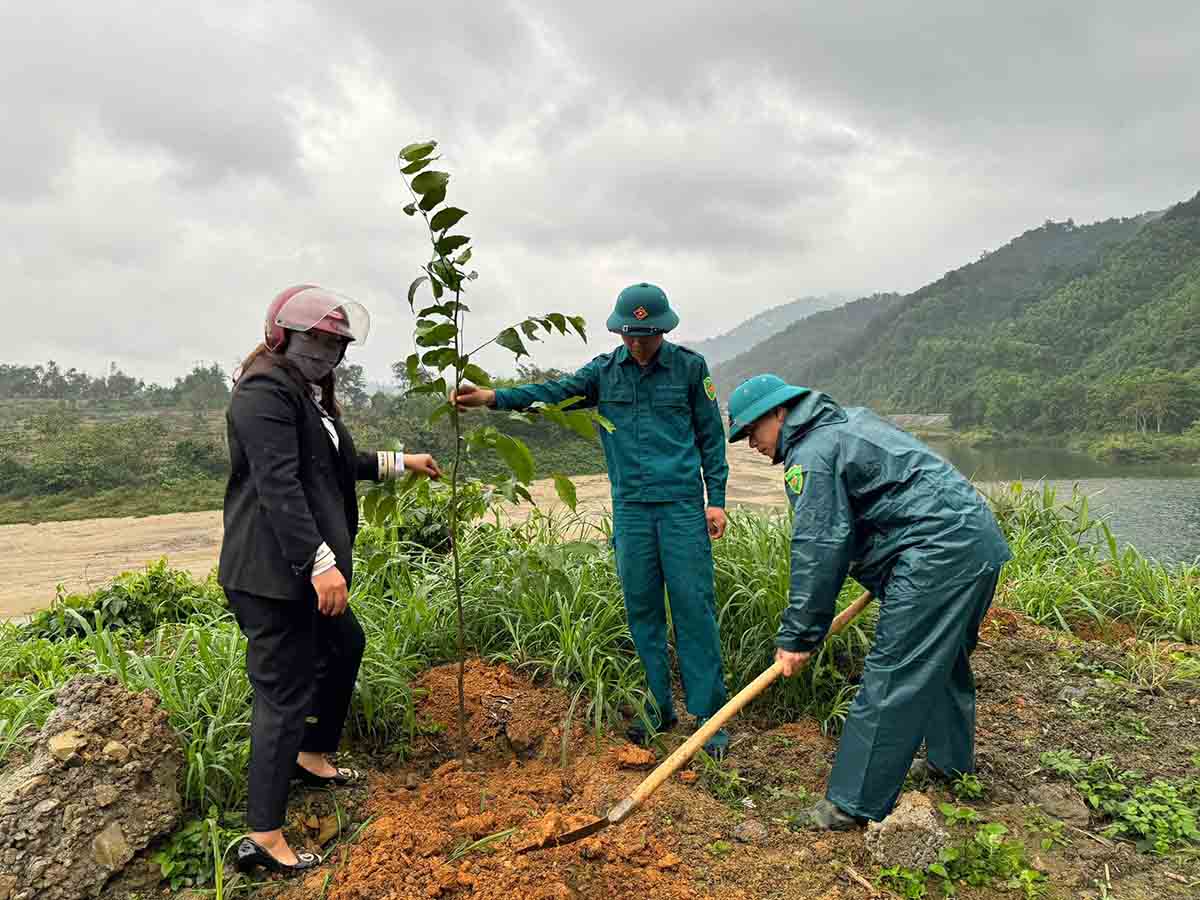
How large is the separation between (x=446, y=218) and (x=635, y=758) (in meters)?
2.01

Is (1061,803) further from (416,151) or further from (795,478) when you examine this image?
(416,151)

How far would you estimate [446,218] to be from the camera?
2.14 metres

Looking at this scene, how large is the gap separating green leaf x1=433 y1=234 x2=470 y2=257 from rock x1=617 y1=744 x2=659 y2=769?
1903 mm

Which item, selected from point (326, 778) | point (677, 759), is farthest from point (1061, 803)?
point (326, 778)

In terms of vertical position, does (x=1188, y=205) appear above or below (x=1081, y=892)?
above

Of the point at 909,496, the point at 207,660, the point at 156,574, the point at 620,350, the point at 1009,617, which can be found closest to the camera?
the point at 909,496

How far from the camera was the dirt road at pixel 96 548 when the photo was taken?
947cm

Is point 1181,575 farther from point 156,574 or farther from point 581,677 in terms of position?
point 156,574

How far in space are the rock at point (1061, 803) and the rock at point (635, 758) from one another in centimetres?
136

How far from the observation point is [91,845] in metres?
1.91

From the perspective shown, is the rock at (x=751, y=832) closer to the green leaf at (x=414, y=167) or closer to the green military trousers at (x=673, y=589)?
the green military trousers at (x=673, y=589)

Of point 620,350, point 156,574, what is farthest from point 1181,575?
point 156,574

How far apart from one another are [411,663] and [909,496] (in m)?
2.11

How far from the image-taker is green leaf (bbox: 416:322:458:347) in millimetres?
2201
